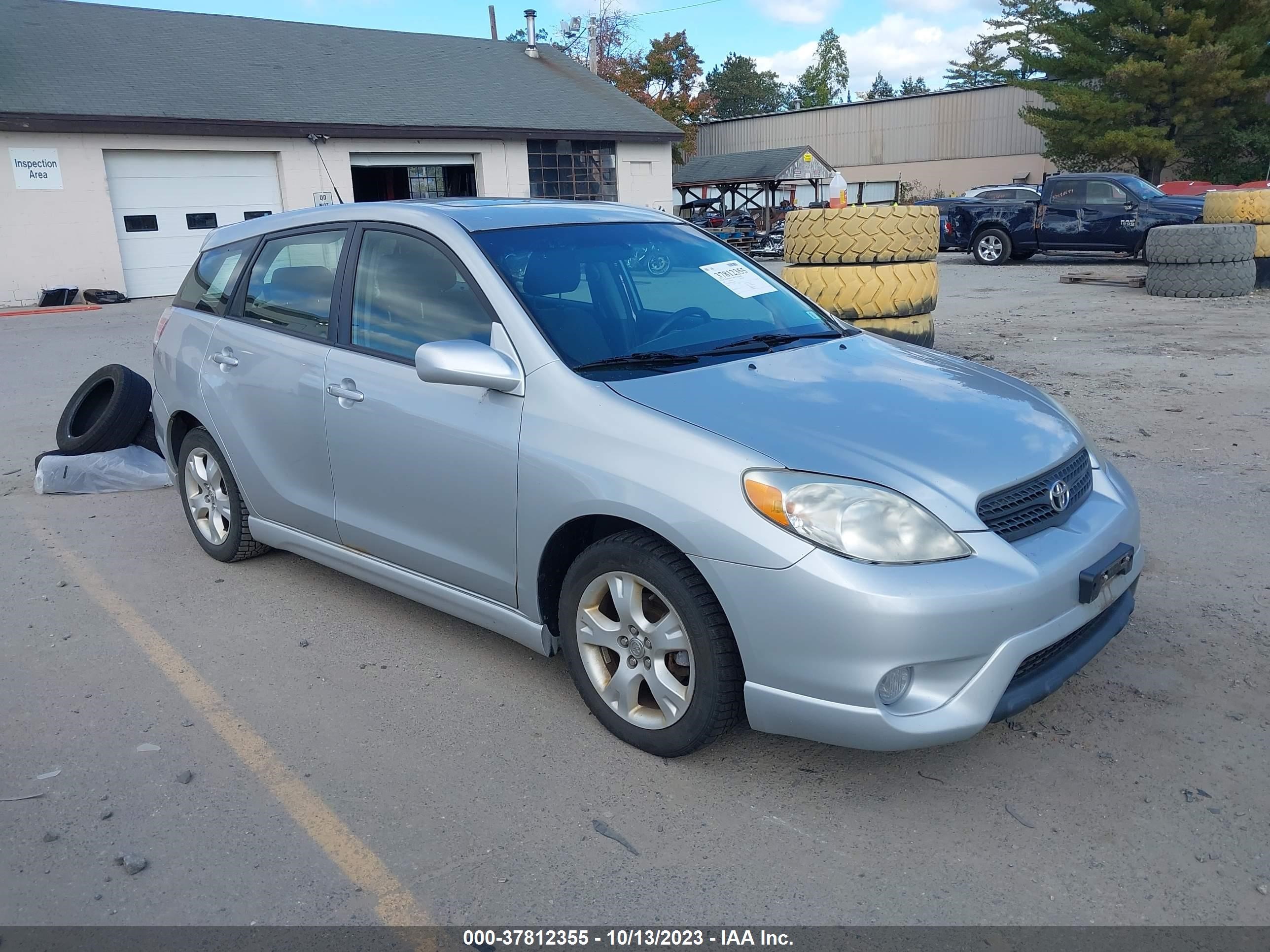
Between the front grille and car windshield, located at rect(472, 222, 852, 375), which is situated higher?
car windshield, located at rect(472, 222, 852, 375)

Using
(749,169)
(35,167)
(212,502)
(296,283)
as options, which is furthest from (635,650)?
(749,169)

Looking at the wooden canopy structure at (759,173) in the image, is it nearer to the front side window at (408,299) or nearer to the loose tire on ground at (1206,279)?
the loose tire on ground at (1206,279)

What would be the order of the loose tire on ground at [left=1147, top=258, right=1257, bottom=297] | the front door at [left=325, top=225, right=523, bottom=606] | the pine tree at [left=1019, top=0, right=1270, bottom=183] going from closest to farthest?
1. the front door at [left=325, top=225, right=523, bottom=606]
2. the loose tire on ground at [left=1147, top=258, right=1257, bottom=297]
3. the pine tree at [left=1019, top=0, right=1270, bottom=183]

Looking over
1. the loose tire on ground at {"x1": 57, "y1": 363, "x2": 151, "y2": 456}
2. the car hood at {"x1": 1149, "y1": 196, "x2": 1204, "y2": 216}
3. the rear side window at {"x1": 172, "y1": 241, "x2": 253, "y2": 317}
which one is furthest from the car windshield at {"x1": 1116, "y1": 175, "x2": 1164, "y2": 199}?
the rear side window at {"x1": 172, "y1": 241, "x2": 253, "y2": 317}

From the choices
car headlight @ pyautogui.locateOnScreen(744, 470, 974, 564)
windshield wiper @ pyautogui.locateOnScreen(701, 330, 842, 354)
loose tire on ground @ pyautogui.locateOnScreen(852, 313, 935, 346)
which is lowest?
loose tire on ground @ pyautogui.locateOnScreen(852, 313, 935, 346)

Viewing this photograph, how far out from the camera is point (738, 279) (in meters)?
4.29

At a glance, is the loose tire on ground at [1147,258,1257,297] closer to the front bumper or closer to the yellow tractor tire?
the yellow tractor tire

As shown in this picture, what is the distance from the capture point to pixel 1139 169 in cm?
3559

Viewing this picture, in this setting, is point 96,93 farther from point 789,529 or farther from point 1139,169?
point 1139,169

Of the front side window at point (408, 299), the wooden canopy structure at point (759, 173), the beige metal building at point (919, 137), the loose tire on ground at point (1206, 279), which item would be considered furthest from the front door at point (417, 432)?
the beige metal building at point (919, 137)

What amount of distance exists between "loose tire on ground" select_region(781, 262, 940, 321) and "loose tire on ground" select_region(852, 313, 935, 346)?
4 cm

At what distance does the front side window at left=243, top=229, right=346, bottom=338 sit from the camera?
168 inches

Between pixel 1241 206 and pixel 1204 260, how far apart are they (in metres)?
1.34

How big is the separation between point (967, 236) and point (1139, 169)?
19166 millimetres
